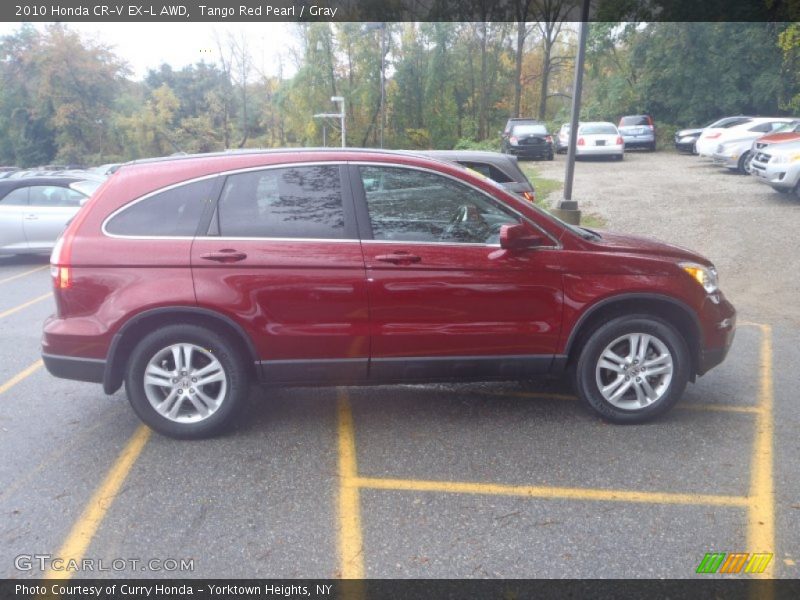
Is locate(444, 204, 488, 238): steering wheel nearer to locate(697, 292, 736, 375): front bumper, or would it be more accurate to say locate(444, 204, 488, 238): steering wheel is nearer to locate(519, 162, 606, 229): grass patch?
locate(697, 292, 736, 375): front bumper

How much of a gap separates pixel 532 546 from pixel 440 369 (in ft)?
4.55

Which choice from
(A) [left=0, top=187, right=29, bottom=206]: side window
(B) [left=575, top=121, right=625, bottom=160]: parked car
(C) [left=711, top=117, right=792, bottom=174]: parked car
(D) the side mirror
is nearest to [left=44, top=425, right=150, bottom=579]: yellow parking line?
(D) the side mirror

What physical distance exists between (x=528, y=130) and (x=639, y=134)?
597 centimetres

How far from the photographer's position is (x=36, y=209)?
10.8m

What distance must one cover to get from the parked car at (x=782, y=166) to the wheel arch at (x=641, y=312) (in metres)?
11.3

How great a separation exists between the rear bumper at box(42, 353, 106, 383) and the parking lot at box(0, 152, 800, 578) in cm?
45

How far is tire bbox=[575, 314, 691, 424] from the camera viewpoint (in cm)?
428

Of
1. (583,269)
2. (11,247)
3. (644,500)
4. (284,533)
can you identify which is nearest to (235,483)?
(284,533)

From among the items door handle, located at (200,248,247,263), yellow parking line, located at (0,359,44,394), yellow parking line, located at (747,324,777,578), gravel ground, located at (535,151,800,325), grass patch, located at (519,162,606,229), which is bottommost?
grass patch, located at (519,162,606,229)

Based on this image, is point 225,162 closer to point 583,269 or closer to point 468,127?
point 583,269

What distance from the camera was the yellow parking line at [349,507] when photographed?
2.99 meters

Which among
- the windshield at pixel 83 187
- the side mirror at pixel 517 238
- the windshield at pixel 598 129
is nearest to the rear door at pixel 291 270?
the side mirror at pixel 517 238

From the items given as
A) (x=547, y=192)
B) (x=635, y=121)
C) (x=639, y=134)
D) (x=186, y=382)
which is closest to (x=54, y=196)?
(x=186, y=382)

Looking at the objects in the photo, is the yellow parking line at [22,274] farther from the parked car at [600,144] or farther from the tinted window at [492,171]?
the parked car at [600,144]
